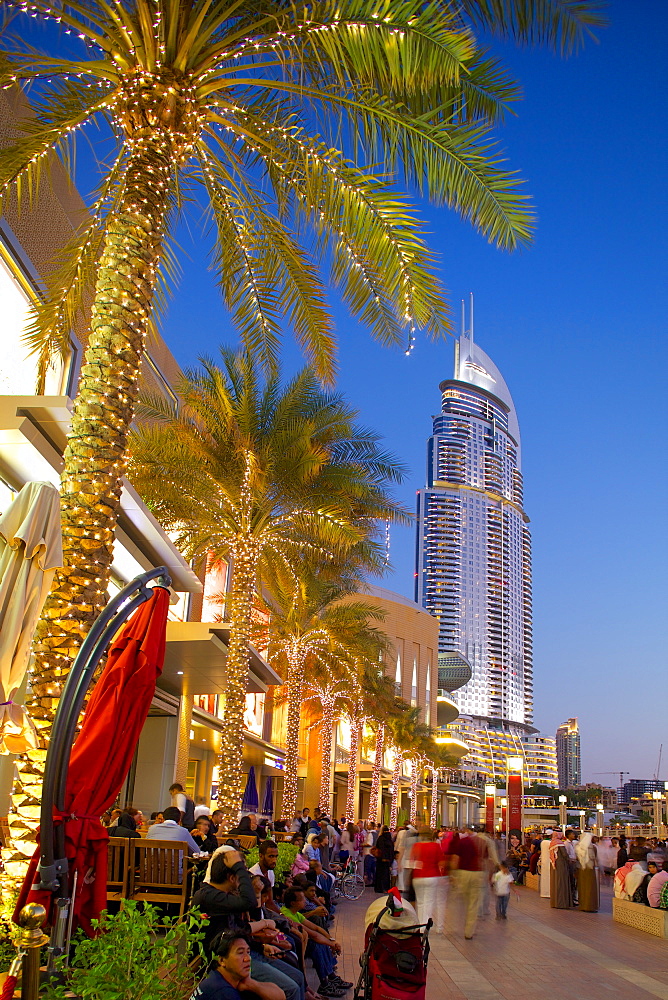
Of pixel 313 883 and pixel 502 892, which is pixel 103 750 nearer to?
pixel 313 883

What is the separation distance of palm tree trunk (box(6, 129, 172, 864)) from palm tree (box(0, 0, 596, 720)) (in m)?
0.02

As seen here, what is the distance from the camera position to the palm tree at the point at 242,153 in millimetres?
7523

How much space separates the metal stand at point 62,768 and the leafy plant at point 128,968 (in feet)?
1.74

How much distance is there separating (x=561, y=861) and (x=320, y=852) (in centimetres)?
647

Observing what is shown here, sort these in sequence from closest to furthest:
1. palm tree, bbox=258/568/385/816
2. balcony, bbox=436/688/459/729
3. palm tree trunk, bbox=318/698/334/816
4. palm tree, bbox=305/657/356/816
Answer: palm tree, bbox=258/568/385/816 → palm tree, bbox=305/657/356/816 → palm tree trunk, bbox=318/698/334/816 → balcony, bbox=436/688/459/729

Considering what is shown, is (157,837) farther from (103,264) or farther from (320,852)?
(320,852)

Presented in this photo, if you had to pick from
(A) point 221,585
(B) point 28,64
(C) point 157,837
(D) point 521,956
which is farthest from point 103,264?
(A) point 221,585

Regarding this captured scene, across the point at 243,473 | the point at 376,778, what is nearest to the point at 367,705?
the point at 376,778

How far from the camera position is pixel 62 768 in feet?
15.2

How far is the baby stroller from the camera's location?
708 cm

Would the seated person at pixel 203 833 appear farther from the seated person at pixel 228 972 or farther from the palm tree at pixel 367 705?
the palm tree at pixel 367 705

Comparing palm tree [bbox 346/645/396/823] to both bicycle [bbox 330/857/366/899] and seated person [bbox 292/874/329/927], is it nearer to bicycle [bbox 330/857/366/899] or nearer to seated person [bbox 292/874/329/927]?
bicycle [bbox 330/857/366/899]

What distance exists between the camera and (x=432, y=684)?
10238 centimetres

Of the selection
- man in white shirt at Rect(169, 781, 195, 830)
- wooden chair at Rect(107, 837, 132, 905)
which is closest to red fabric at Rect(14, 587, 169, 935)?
wooden chair at Rect(107, 837, 132, 905)
